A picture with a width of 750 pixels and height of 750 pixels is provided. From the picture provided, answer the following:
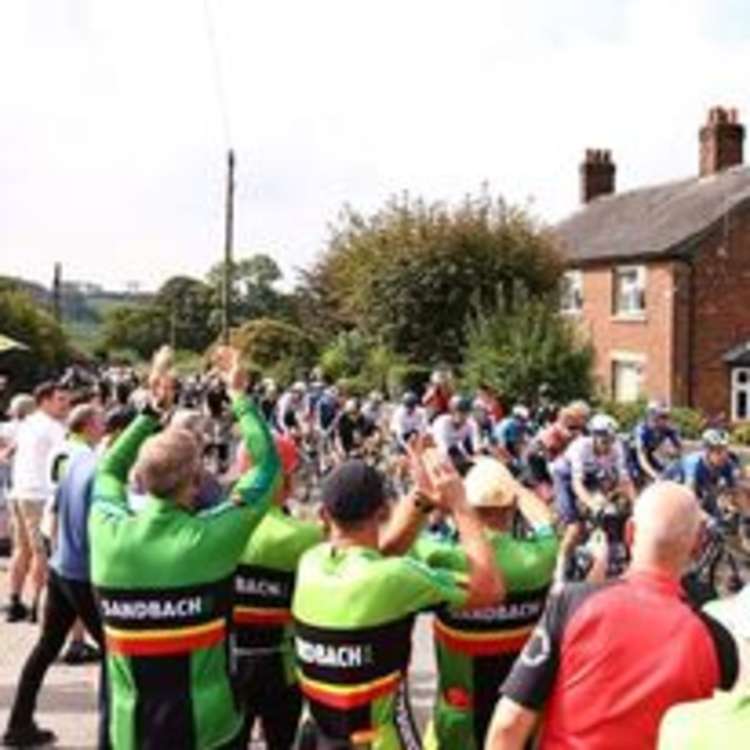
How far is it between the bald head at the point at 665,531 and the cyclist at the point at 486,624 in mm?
1154

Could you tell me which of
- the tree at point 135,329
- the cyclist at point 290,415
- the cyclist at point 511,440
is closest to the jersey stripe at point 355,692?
the cyclist at point 511,440

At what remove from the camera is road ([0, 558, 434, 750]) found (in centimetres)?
738

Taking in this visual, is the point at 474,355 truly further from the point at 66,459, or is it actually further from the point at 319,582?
the point at 319,582

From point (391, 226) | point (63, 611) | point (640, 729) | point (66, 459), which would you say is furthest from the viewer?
point (391, 226)

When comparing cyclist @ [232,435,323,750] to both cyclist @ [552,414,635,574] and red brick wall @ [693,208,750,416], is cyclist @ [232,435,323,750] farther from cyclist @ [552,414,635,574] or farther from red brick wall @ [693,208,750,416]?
red brick wall @ [693,208,750,416]

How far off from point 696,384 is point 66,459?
101 ft

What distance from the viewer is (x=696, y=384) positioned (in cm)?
→ 3684

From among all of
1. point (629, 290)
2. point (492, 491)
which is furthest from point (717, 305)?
point (492, 491)

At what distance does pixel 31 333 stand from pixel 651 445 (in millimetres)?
41712

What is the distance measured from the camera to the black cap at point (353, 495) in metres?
4.23

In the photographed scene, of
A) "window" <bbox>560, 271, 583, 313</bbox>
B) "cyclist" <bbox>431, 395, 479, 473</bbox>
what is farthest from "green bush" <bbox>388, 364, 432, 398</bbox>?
"cyclist" <bbox>431, 395, 479, 473</bbox>

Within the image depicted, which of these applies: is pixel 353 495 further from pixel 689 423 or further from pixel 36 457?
pixel 689 423

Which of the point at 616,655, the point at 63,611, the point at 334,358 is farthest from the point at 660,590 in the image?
the point at 334,358

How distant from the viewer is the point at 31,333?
53625 millimetres
